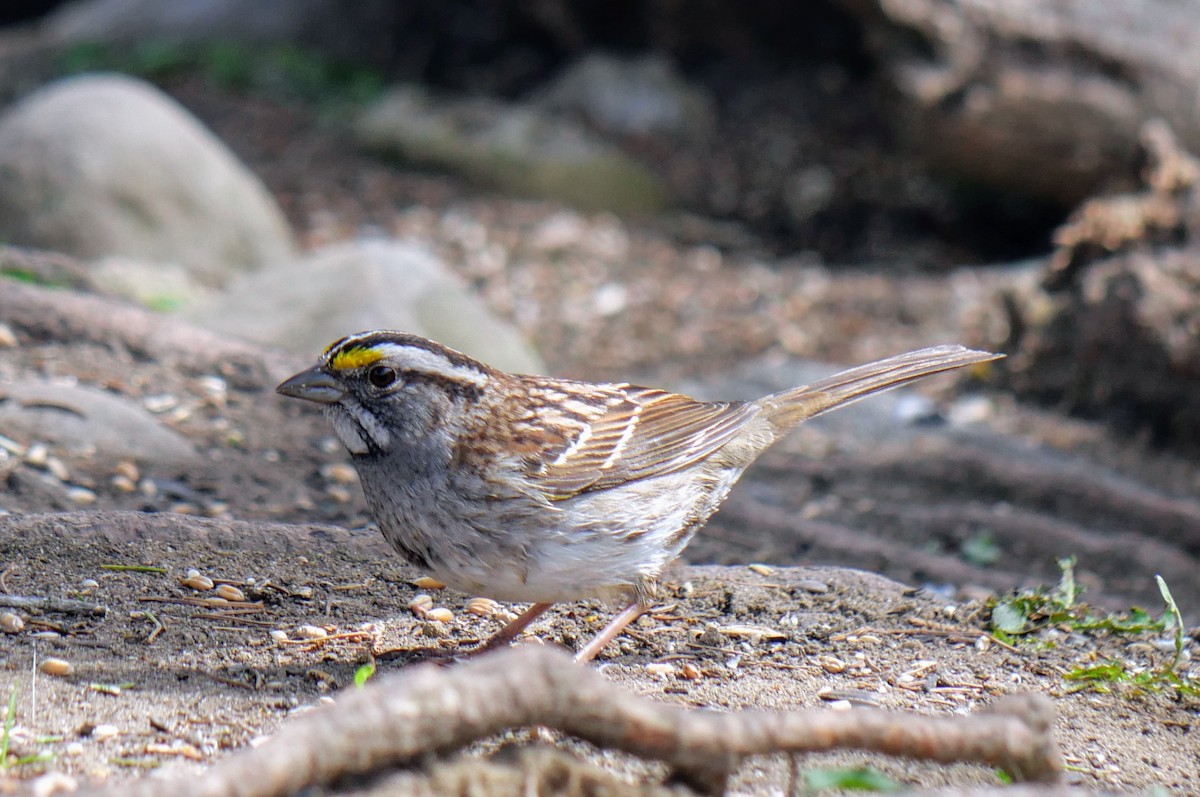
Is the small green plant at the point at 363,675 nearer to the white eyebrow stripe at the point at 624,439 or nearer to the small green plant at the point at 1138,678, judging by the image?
the white eyebrow stripe at the point at 624,439

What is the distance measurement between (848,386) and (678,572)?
85 cm

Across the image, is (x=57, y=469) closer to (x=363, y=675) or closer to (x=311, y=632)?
(x=311, y=632)

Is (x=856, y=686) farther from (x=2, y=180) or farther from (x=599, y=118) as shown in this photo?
(x=599, y=118)

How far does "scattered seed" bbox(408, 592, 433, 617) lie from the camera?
12.5 feet

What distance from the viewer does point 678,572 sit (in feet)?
14.1

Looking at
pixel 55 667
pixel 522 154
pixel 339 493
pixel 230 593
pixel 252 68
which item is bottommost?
pixel 55 667

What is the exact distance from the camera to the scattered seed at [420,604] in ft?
12.5

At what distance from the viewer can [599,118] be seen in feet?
44.9

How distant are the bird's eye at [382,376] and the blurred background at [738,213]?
5.05 ft

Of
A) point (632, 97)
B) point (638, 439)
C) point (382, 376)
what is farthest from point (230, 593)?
point (632, 97)

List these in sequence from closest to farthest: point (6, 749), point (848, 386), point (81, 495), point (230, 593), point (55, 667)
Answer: point (6, 749), point (55, 667), point (230, 593), point (848, 386), point (81, 495)

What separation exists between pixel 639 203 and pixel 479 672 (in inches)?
418

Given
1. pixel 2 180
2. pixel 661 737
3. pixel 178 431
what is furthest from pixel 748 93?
pixel 661 737

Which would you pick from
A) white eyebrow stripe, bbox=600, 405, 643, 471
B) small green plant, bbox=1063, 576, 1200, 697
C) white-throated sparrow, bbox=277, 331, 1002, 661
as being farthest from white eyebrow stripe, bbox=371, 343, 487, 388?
small green plant, bbox=1063, 576, 1200, 697
